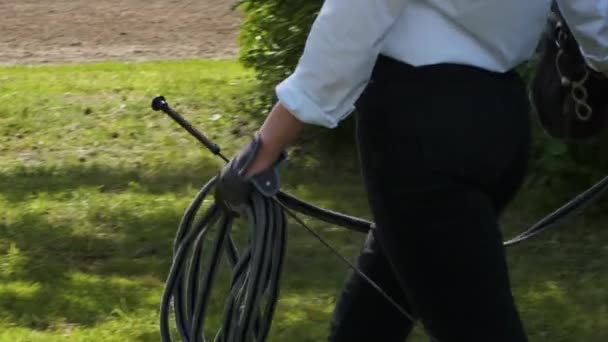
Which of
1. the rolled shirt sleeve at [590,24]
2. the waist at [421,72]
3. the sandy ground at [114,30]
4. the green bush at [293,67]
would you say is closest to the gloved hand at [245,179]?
the waist at [421,72]

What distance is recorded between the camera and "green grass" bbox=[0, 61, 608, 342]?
4.81 metres

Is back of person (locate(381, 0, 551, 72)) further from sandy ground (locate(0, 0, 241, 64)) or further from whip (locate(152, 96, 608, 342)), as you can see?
sandy ground (locate(0, 0, 241, 64))

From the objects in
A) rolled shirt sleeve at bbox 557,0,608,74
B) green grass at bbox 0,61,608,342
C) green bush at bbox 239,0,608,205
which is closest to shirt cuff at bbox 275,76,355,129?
rolled shirt sleeve at bbox 557,0,608,74

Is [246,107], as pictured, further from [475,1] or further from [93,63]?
[475,1]

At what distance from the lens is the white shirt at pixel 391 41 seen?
2354 mm

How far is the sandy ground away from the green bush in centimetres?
376

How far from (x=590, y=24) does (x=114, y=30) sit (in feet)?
34.9

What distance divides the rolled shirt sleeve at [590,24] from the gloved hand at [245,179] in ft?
2.10

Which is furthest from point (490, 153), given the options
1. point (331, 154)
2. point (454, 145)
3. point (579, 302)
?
point (331, 154)

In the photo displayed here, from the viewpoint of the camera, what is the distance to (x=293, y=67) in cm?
729

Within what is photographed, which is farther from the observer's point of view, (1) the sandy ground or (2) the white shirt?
(1) the sandy ground

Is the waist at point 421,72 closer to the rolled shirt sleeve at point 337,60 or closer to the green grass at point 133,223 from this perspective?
the rolled shirt sleeve at point 337,60

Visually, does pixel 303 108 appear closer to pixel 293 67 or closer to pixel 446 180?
pixel 446 180

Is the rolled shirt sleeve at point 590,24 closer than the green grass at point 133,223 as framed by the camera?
Yes
